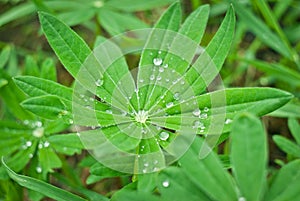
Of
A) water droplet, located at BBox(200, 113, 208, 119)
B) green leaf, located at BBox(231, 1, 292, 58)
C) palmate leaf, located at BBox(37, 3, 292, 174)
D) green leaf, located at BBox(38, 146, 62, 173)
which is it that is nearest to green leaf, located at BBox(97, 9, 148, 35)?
green leaf, located at BBox(231, 1, 292, 58)

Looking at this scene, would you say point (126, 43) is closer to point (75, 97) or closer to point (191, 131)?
point (75, 97)

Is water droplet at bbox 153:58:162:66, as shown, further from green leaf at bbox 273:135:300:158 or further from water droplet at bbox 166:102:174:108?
green leaf at bbox 273:135:300:158

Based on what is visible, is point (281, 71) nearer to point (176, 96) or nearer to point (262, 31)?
point (262, 31)

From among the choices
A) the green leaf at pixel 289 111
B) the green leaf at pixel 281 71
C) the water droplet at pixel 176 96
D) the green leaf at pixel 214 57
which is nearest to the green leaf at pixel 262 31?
the green leaf at pixel 281 71

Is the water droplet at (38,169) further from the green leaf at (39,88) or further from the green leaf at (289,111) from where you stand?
the green leaf at (289,111)

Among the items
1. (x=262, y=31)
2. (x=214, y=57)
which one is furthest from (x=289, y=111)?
(x=214, y=57)
